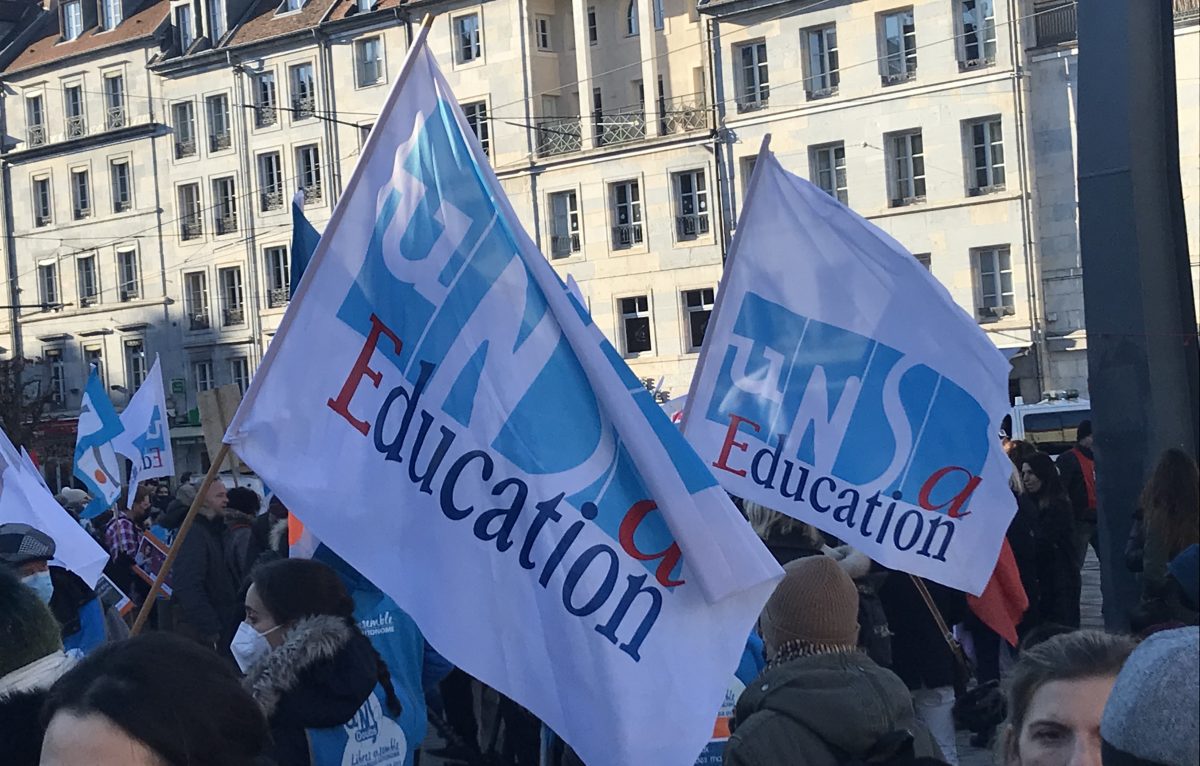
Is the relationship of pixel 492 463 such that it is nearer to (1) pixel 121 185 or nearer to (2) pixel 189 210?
(2) pixel 189 210

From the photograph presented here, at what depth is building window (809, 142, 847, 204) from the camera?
38312 millimetres

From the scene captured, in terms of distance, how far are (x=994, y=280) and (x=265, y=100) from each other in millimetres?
20994

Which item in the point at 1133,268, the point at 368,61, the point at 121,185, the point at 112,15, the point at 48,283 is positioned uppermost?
the point at 112,15

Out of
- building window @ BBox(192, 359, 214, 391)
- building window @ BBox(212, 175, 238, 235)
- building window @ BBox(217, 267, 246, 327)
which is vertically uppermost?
building window @ BBox(212, 175, 238, 235)

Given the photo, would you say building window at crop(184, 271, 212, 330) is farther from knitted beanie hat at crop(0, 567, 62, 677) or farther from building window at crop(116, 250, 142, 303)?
knitted beanie hat at crop(0, 567, 62, 677)

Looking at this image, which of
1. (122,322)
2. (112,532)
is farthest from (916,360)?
(122,322)

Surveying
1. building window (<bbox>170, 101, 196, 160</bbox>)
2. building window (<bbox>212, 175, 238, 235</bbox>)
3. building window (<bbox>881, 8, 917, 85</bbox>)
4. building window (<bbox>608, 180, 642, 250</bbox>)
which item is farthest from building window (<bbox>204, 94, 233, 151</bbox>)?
building window (<bbox>881, 8, 917, 85</bbox>)

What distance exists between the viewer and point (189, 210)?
49.2 meters

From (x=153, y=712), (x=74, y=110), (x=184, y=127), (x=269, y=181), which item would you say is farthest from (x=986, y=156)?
(x=153, y=712)

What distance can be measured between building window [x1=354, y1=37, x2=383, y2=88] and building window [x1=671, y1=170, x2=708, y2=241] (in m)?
9.19

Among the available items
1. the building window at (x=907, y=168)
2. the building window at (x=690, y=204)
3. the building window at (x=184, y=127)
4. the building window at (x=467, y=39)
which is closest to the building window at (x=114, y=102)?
the building window at (x=184, y=127)

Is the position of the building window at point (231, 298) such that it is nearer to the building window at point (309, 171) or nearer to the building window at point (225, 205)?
the building window at point (225, 205)

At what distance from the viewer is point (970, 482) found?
6.98 m

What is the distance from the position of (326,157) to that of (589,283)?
8391 mm
